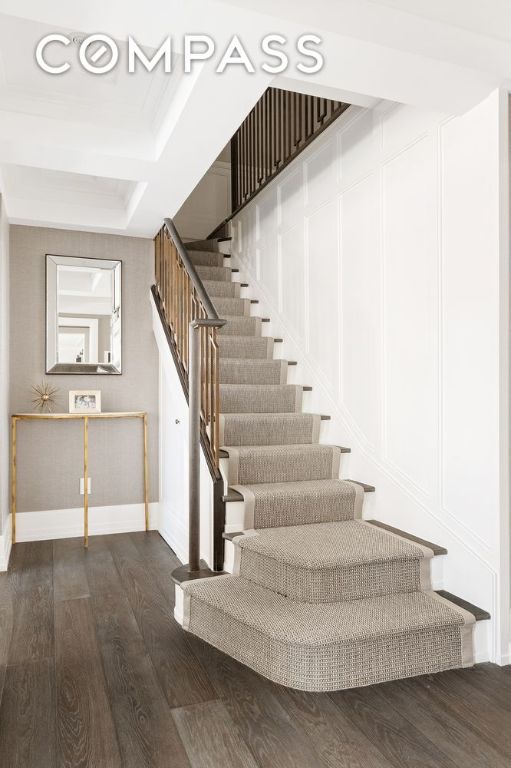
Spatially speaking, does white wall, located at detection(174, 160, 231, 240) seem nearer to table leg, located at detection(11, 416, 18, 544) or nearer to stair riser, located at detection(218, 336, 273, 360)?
stair riser, located at detection(218, 336, 273, 360)

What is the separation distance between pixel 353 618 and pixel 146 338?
2.91 metres

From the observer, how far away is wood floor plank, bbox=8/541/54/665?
7.68 feet

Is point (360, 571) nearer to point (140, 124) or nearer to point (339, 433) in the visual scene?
point (339, 433)

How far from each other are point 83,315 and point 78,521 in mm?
1569

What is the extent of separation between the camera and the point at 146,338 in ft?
14.7

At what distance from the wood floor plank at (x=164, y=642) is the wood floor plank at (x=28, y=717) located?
399 millimetres

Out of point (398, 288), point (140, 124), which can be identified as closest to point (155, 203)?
point (140, 124)

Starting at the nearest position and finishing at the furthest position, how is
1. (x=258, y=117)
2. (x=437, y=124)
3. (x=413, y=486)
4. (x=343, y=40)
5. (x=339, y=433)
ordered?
(x=343, y=40)
(x=437, y=124)
(x=413, y=486)
(x=339, y=433)
(x=258, y=117)

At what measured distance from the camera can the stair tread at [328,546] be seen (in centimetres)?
238

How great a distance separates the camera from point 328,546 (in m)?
2.53

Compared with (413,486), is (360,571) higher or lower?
lower

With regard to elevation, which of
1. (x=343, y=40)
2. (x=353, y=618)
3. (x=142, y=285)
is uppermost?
(x=343, y=40)

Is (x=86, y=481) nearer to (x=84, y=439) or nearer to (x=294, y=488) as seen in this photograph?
(x=84, y=439)

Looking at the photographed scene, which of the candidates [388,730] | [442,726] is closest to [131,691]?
[388,730]
